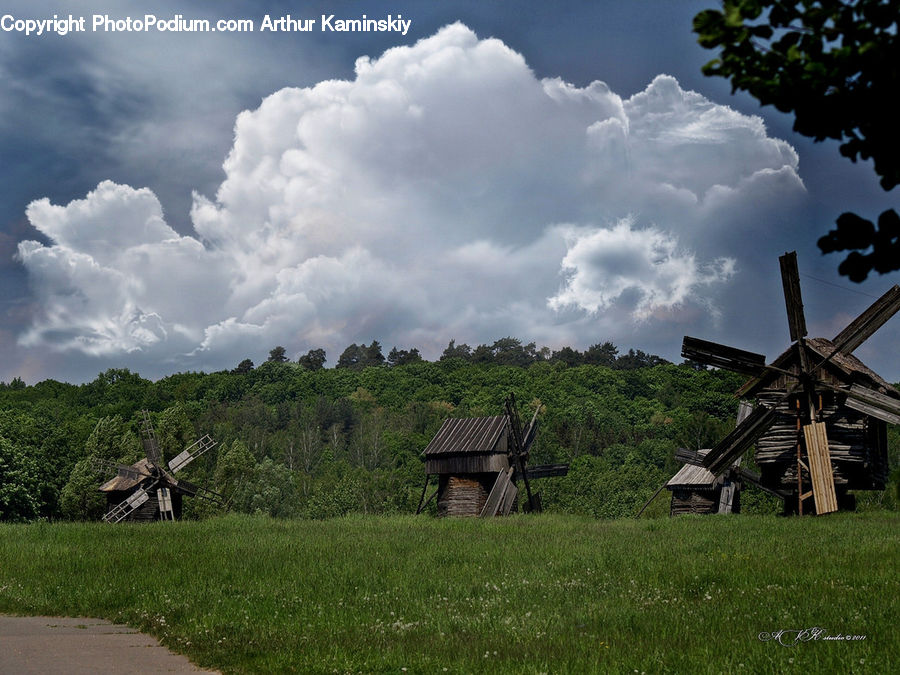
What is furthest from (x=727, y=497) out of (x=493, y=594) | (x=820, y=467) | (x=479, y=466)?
(x=493, y=594)

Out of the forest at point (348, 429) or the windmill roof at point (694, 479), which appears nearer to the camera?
the windmill roof at point (694, 479)

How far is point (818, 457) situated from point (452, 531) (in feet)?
40.7

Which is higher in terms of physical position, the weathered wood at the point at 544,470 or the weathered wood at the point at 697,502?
the weathered wood at the point at 544,470

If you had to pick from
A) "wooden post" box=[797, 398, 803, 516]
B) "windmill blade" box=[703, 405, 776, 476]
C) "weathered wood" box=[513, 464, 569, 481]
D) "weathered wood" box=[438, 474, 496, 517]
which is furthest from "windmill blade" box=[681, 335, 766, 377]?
"weathered wood" box=[513, 464, 569, 481]

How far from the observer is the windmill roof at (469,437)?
136 feet

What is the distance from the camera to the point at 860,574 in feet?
46.4

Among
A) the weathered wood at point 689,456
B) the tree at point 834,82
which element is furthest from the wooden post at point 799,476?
the tree at point 834,82

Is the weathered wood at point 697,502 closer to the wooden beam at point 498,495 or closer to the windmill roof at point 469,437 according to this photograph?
the wooden beam at point 498,495

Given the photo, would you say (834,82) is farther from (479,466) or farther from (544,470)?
(544,470)

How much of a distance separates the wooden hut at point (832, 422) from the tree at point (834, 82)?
24633mm

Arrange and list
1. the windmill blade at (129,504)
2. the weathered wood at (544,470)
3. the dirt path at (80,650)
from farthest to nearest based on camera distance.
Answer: the windmill blade at (129,504), the weathered wood at (544,470), the dirt path at (80,650)

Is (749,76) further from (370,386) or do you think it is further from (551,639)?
(370,386)

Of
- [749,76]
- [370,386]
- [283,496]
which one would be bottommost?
[283,496]

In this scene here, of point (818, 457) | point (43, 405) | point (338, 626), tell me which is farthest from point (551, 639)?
point (43, 405)
